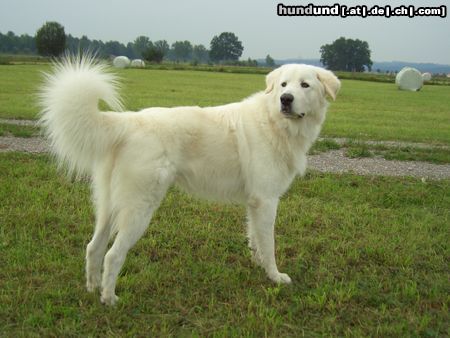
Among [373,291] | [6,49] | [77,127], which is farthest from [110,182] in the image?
[6,49]

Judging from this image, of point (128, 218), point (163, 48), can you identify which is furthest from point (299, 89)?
point (163, 48)

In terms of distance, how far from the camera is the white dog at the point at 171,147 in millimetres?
3369

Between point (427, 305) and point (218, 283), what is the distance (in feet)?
5.70

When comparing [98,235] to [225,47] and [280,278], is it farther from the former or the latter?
[225,47]

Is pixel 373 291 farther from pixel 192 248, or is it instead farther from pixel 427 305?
pixel 192 248

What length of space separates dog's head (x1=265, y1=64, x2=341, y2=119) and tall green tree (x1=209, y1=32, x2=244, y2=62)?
395 ft

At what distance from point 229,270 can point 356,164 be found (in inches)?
204

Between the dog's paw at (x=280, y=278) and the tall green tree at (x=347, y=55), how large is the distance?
104 metres

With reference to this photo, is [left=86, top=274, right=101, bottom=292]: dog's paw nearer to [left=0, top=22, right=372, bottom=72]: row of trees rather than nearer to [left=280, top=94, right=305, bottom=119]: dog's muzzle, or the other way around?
[left=280, top=94, right=305, bottom=119]: dog's muzzle

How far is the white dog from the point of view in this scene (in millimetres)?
3369

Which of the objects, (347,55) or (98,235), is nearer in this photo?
(98,235)

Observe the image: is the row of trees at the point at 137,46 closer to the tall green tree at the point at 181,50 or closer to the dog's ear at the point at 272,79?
the tall green tree at the point at 181,50

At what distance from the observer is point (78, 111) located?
3.31 meters

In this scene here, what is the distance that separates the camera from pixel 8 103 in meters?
14.5
